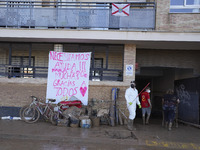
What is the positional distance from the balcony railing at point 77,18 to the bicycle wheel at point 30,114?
373 cm

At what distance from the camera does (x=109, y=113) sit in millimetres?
7766

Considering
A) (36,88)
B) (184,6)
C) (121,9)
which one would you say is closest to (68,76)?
(36,88)

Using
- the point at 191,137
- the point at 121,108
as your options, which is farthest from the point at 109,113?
the point at 191,137

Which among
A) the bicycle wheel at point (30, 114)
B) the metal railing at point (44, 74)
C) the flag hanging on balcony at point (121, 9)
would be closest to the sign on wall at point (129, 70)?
the metal railing at point (44, 74)

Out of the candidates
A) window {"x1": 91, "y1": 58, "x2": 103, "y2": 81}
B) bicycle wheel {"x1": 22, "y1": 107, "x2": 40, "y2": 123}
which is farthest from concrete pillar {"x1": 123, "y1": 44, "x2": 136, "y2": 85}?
bicycle wheel {"x1": 22, "y1": 107, "x2": 40, "y2": 123}

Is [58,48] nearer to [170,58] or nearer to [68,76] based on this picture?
[68,76]

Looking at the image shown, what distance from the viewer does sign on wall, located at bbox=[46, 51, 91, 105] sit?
8188 mm

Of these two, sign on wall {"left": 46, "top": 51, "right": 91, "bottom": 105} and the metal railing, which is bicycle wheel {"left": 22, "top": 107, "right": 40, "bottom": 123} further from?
the metal railing

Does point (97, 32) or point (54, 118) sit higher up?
point (97, 32)

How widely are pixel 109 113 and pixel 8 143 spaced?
12.9 ft

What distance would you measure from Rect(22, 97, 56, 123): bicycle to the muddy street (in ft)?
1.90

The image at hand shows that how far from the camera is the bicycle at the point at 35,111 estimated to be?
297 inches

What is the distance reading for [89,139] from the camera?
5781 mm

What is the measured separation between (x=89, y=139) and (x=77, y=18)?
5247mm
